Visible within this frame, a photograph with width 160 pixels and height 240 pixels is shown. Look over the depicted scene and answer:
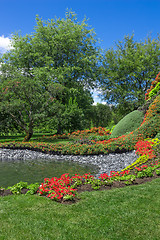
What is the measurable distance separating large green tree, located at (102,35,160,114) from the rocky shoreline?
1714 centimetres

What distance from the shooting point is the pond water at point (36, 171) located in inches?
272

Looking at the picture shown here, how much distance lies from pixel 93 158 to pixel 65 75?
578 inches

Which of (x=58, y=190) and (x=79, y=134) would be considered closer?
(x=58, y=190)

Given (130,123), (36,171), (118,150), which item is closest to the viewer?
(36,171)

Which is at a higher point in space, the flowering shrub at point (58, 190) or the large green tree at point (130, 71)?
the large green tree at point (130, 71)

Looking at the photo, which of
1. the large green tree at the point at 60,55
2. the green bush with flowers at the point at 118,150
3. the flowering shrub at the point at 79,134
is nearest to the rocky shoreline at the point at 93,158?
the green bush with flowers at the point at 118,150

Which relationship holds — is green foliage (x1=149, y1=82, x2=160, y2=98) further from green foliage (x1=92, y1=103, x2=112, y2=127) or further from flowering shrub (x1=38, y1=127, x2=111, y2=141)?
green foliage (x1=92, y1=103, x2=112, y2=127)

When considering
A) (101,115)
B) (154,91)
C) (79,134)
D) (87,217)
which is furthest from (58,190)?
(101,115)

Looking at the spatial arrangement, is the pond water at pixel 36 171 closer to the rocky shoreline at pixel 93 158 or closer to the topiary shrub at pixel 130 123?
the rocky shoreline at pixel 93 158

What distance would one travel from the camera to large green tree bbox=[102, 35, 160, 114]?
26.0 metres

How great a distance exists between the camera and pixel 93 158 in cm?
1020

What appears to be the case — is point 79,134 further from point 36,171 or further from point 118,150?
point 36,171

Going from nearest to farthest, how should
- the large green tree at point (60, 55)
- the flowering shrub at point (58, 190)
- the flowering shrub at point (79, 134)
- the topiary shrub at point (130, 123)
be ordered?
the flowering shrub at point (58, 190)
the topiary shrub at point (130, 123)
the flowering shrub at point (79, 134)
the large green tree at point (60, 55)

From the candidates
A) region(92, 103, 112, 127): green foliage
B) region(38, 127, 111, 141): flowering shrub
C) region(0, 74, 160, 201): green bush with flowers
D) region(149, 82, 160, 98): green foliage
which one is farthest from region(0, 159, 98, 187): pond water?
region(92, 103, 112, 127): green foliage
